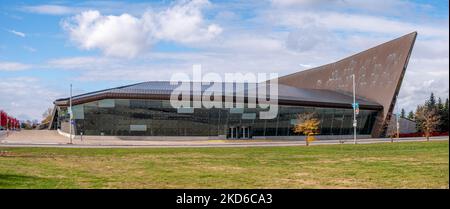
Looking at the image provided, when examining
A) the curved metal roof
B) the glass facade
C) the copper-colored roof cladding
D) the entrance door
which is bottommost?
the entrance door

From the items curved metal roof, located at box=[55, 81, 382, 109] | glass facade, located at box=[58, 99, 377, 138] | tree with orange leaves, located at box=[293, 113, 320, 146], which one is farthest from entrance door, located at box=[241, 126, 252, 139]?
tree with orange leaves, located at box=[293, 113, 320, 146]

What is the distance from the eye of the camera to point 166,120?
231 ft

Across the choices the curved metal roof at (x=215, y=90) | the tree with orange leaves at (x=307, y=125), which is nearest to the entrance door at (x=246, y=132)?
the curved metal roof at (x=215, y=90)

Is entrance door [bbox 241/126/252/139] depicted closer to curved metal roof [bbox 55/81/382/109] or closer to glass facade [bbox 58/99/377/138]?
glass facade [bbox 58/99/377/138]

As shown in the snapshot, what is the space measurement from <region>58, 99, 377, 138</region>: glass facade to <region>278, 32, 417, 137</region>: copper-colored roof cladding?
18875 mm

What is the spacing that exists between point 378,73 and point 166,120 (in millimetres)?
41391

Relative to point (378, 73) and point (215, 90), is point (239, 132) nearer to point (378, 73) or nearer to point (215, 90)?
point (215, 90)

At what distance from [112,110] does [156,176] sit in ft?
180

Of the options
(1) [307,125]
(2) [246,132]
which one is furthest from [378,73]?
(2) [246,132]

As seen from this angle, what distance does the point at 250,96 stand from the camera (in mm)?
73312

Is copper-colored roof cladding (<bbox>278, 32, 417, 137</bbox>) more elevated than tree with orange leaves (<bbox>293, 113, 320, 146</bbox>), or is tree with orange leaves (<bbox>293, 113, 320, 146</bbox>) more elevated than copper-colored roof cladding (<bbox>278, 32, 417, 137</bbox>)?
copper-colored roof cladding (<bbox>278, 32, 417, 137</bbox>)

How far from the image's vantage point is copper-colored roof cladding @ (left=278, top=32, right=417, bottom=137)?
81000 millimetres

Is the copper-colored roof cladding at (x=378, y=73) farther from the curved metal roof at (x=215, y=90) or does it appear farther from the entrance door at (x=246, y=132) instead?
the entrance door at (x=246, y=132)

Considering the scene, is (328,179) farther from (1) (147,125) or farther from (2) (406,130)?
(2) (406,130)
